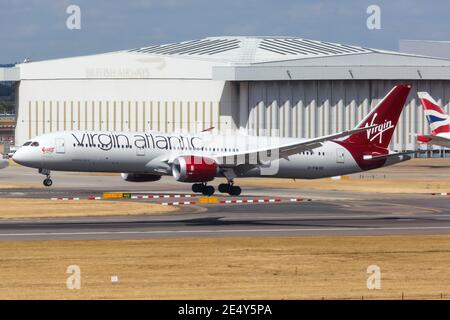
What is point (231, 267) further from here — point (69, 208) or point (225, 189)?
point (225, 189)

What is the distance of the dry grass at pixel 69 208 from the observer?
5822 centimetres

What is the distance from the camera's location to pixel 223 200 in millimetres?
70375

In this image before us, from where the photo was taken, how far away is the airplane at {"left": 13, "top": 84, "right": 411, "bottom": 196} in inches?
2800

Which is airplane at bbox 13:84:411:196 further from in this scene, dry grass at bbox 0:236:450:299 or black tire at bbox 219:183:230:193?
dry grass at bbox 0:236:450:299

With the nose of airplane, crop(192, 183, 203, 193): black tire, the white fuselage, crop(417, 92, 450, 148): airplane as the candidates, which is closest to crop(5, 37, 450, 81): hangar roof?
crop(417, 92, 450, 148): airplane

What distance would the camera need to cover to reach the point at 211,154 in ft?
243

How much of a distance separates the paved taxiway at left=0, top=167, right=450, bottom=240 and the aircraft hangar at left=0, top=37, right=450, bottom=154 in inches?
2646

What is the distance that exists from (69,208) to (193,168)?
952 cm

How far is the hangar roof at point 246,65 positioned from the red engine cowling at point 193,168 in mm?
75660

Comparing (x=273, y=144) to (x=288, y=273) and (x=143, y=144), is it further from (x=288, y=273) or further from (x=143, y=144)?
(x=288, y=273)

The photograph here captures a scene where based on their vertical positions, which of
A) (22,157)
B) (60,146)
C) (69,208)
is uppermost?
(60,146)

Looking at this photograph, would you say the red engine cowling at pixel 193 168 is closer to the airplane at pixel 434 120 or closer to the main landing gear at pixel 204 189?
the main landing gear at pixel 204 189

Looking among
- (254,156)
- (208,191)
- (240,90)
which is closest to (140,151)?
(208,191)

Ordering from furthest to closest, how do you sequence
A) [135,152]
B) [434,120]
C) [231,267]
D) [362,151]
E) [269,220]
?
[434,120], [362,151], [135,152], [269,220], [231,267]
